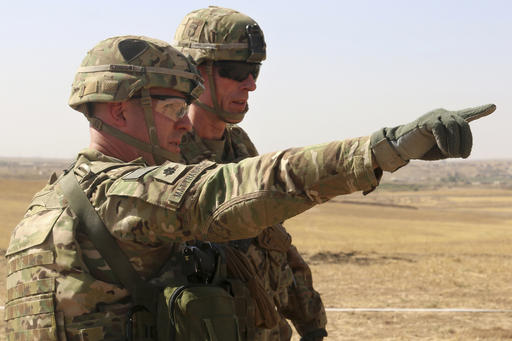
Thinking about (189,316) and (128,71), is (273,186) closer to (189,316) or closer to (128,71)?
(189,316)

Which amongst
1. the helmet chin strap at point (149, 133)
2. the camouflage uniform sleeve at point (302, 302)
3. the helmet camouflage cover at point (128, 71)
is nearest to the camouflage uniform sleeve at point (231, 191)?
the helmet chin strap at point (149, 133)

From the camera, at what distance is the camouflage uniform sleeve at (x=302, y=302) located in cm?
425

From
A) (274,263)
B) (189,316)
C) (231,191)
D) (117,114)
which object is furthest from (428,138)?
(274,263)

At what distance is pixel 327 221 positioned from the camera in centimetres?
2705

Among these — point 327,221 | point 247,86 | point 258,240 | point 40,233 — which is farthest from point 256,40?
point 327,221

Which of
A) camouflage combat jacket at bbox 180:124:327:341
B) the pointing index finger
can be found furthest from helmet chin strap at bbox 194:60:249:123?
the pointing index finger

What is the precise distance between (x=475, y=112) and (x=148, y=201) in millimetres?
971

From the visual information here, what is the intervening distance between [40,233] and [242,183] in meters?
0.87

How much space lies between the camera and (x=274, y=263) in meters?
3.98

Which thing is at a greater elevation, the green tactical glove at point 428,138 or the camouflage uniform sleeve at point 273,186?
the green tactical glove at point 428,138

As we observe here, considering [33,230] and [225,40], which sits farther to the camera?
[225,40]

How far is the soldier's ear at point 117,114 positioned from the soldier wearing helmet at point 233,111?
106 centimetres

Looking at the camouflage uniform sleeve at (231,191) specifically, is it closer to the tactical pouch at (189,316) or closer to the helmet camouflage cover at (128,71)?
the tactical pouch at (189,316)

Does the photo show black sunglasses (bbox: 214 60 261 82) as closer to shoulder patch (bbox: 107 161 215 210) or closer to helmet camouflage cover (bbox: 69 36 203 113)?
helmet camouflage cover (bbox: 69 36 203 113)
